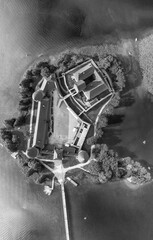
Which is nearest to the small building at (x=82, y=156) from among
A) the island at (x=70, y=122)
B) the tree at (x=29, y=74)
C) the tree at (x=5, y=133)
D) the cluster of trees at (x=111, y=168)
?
the island at (x=70, y=122)

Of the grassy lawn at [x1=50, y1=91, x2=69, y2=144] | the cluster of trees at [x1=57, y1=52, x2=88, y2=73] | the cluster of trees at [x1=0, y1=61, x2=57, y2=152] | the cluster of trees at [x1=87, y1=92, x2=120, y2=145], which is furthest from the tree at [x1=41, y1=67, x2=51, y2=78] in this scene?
the cluster of trees at [x1=87, y1=92, x2=120, y2=145]

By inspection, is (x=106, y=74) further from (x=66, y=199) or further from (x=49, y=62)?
(x=66, y=199)

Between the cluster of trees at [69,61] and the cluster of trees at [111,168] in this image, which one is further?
the cluster of trees at [69,61]

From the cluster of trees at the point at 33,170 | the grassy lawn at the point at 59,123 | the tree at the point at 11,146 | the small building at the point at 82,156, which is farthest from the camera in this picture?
the grassy lawn at the point at 59,123

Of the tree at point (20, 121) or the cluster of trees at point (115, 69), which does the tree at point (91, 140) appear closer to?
the cluster of trees at point (115, 69)

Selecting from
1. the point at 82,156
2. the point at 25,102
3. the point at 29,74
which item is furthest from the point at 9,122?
the point at 82,156

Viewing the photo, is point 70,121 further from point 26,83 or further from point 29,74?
point 29,74
